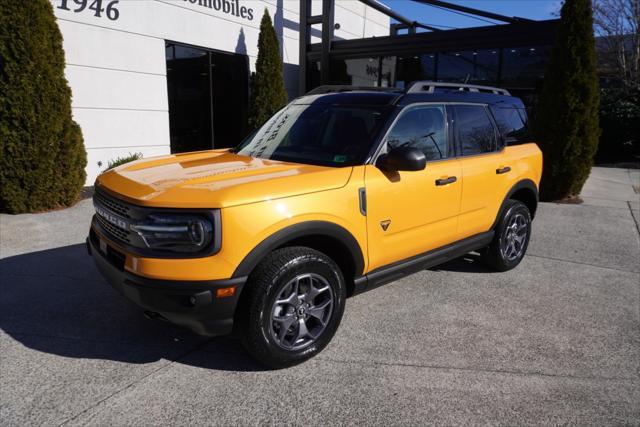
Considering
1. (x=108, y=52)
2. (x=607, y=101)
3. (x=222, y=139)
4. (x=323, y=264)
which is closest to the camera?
(x=323, y=264)

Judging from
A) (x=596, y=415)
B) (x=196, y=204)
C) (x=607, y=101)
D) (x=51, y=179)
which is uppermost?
(x=607, y=101)

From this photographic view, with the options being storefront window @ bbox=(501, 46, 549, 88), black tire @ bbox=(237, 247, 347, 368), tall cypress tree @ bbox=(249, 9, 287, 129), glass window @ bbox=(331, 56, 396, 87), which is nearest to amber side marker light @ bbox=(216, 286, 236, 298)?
black tire @ bbox=(237, 247, 347, 368)

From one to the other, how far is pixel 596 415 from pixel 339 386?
4.87 ft

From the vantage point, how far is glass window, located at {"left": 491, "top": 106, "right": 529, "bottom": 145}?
487cm

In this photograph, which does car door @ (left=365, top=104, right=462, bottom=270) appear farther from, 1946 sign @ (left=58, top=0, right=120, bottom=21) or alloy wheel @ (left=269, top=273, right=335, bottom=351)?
1946 sign @ (left=58, top=0, right=120, bottom=21)

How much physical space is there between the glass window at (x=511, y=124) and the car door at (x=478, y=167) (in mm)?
177

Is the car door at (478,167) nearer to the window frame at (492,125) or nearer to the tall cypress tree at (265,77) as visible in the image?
the window frame at (492,125)

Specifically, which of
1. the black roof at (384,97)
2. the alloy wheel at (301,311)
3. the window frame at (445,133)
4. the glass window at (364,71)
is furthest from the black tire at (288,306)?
the glass window at (364,71)

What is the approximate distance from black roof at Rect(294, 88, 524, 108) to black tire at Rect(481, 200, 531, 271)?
3.86 feet

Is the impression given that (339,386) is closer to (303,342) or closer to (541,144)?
(303,342)

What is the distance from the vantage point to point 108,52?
28.8 feet

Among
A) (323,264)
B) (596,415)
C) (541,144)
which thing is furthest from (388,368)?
(541,144)

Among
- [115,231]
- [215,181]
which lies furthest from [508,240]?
[115,231]

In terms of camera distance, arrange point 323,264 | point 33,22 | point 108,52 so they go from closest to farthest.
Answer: point 323,264 → point 33,22 → point 108,52
